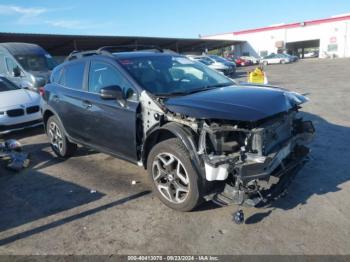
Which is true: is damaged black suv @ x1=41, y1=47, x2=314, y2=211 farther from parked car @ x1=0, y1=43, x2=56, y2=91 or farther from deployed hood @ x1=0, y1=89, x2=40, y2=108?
parked car @ x1=0, y1=43, x2=56, y2=91

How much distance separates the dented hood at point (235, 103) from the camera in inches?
140

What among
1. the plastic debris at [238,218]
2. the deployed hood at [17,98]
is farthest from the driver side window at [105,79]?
the deployed hood at [17,98]

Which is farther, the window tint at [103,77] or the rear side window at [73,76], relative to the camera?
the rear side window at [73,76]

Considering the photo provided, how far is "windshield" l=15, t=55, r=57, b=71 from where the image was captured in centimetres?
1370

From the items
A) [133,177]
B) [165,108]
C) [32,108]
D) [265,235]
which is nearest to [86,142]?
[133,177]

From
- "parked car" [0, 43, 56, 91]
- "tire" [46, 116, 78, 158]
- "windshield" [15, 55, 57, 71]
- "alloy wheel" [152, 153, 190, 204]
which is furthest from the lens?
"windshield" [15, 55, 57, 71]

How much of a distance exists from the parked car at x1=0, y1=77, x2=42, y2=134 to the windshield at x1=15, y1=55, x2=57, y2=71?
5.01 m

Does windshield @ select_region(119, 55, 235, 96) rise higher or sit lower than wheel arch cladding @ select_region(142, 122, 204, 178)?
higher

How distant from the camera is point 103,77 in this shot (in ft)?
16.5

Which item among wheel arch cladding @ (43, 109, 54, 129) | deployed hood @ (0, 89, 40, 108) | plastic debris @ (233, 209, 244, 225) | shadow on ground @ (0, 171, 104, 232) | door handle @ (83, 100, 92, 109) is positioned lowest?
shadow on ground @ (0, 171, 104, 232)

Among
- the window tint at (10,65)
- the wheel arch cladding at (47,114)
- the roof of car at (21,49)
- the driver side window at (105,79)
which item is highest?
the roof of car at (21,49)

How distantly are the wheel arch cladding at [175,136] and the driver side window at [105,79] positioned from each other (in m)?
0.61

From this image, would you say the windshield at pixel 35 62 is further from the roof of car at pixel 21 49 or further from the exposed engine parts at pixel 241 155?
A: the exposed engine parts at pixel 241 155

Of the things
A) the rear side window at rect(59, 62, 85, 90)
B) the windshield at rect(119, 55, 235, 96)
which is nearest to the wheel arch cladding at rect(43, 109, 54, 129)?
Answer: the rear side window at rect(59, 62, 85, 90)
